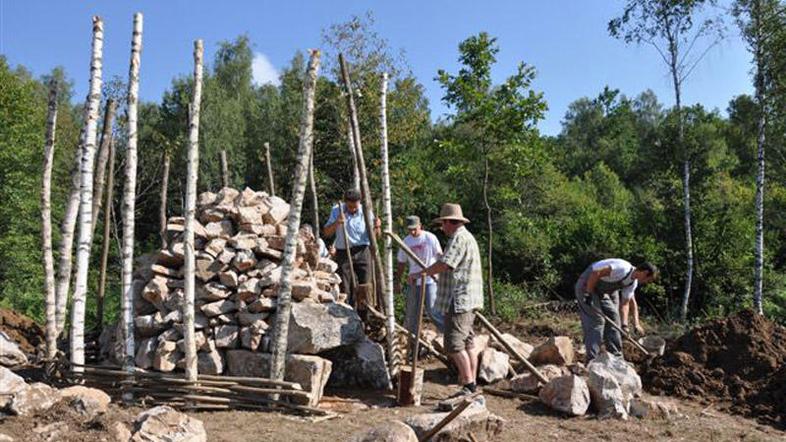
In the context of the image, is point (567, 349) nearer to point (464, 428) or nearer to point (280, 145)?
point (464, 428)

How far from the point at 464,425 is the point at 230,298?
2.68 meters

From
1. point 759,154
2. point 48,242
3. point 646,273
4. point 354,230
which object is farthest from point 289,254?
point 759,154

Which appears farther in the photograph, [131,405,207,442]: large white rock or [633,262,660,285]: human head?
[633,262,660,285]: human head

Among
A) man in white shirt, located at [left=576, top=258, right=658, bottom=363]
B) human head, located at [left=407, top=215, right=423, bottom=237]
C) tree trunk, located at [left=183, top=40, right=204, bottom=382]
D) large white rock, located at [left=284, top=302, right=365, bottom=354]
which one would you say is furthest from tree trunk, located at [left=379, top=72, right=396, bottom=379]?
man in white shirt, located at [left=576, top=258, right=658, bottom=363]

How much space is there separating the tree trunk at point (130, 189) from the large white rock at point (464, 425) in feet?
7.87

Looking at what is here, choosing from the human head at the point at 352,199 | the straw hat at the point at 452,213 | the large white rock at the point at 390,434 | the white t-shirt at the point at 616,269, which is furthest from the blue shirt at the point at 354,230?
the large white rock at the point at 390,434

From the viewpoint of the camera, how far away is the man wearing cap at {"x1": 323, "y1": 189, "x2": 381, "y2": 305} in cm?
681

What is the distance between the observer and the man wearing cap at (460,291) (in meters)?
5.47

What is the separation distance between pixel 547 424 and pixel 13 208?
16.8 meters

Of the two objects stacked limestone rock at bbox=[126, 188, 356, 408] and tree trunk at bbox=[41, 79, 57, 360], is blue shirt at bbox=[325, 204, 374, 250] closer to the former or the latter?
stacked limestone rock at bbox=[126, 188, 356, 408]

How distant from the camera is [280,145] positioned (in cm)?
2223

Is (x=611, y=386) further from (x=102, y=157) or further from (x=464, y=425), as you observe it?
(x=102, y=157)

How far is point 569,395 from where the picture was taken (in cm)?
536

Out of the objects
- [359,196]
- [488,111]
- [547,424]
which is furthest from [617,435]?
[488,111]
